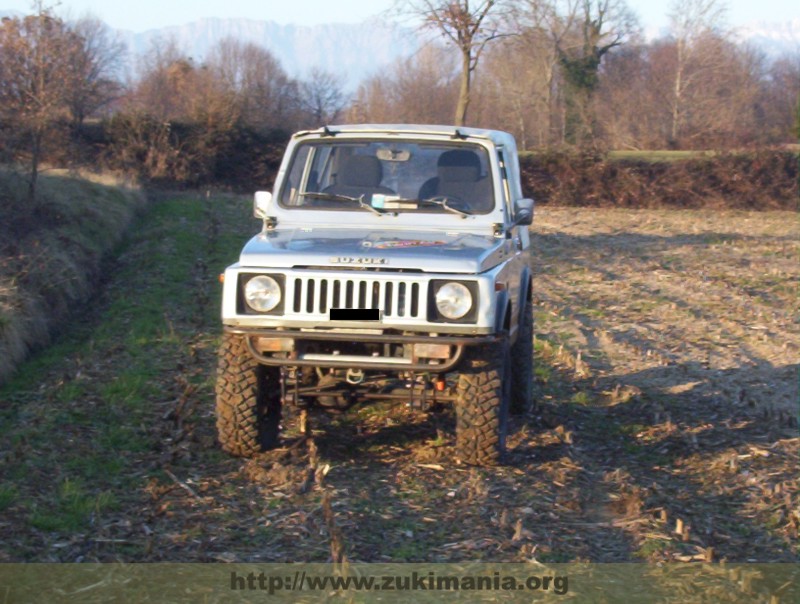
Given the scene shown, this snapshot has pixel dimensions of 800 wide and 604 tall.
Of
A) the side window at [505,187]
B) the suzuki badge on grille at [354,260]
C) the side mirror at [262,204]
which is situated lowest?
the suzuki badge on grille at [354,260]

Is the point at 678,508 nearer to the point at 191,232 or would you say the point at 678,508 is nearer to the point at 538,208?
the point at 191,232

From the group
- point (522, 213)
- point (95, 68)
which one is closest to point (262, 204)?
point (522, 213)

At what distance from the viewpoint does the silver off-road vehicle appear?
5797 millimetres

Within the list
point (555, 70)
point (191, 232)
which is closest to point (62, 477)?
point (191, 232)

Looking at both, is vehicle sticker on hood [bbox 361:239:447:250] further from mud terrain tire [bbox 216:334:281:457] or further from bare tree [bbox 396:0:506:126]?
bare tree [bbox 396:0:506:126]

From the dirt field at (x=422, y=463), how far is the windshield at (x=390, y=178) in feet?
4.80

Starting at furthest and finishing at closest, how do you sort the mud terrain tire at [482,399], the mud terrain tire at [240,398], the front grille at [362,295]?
1. the mud terrain tire at [240,398]
2. the mud terrain tire at [482,399]
3. the front grille at [362,295]

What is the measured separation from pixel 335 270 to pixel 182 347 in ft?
14.3

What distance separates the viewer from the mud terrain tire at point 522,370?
7.70 metres

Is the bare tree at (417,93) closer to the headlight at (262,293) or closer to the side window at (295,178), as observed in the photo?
the side window at (295,178)

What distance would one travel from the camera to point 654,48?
58594mm

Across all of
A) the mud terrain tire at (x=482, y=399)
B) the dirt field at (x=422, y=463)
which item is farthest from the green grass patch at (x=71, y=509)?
the mud terrain tire at (x=482, y=399)

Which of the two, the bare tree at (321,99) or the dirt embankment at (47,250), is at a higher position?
the bare tree at (321,99)

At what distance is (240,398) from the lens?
619 cm
